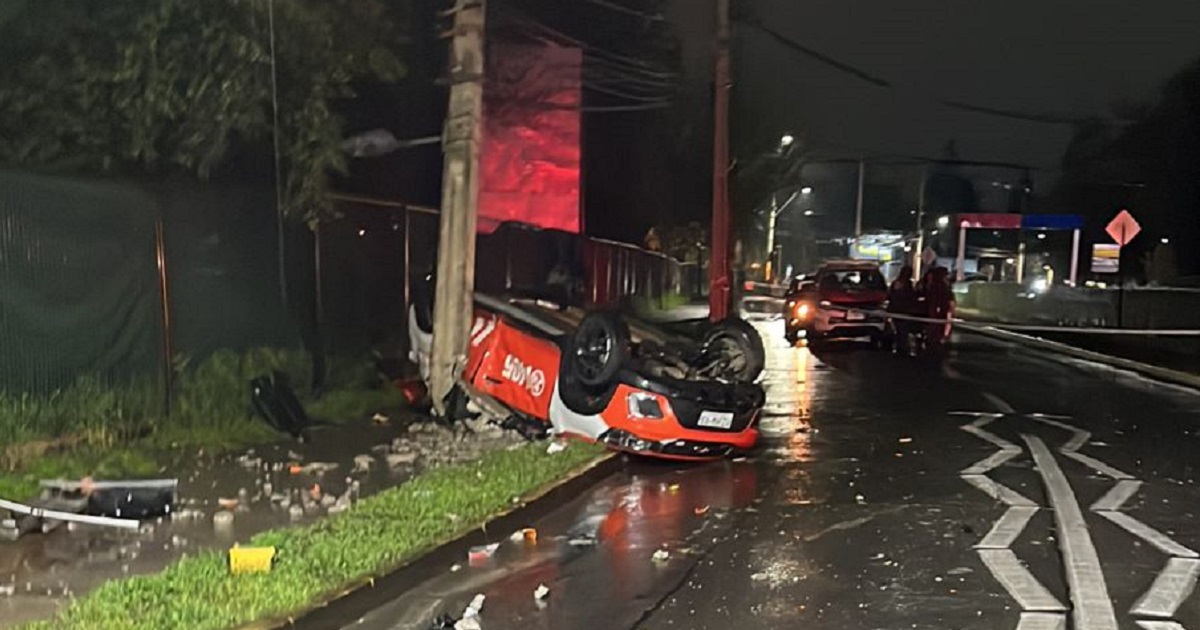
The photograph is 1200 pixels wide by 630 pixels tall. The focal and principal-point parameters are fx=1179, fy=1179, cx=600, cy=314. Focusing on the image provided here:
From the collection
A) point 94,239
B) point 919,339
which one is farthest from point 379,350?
point 919,339

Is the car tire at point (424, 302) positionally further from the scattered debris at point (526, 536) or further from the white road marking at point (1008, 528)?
the white road marking at point (1008, 528)

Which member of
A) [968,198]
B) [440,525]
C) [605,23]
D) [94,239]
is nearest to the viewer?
[440,525]

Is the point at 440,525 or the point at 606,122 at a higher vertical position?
the point at 606,122

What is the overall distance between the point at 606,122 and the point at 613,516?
712 inches

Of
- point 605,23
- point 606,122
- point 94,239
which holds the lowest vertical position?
point 94,239

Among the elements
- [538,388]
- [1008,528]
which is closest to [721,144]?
[538,388]

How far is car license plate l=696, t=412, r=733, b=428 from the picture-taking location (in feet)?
35.4

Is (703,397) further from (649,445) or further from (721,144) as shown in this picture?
(721,144)

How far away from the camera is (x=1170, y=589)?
22.0ft

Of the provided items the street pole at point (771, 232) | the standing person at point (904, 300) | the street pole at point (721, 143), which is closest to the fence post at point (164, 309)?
the street pole at point (721, 143)

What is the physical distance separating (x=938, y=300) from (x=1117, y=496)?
20.4m

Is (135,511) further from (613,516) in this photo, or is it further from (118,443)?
(613,516)

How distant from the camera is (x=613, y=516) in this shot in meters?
8.80

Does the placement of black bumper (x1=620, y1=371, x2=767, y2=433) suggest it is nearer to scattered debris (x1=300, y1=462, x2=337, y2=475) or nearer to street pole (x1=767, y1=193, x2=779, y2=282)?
scattered debris (x1=300, y1=462, x2=337, y2=475)
